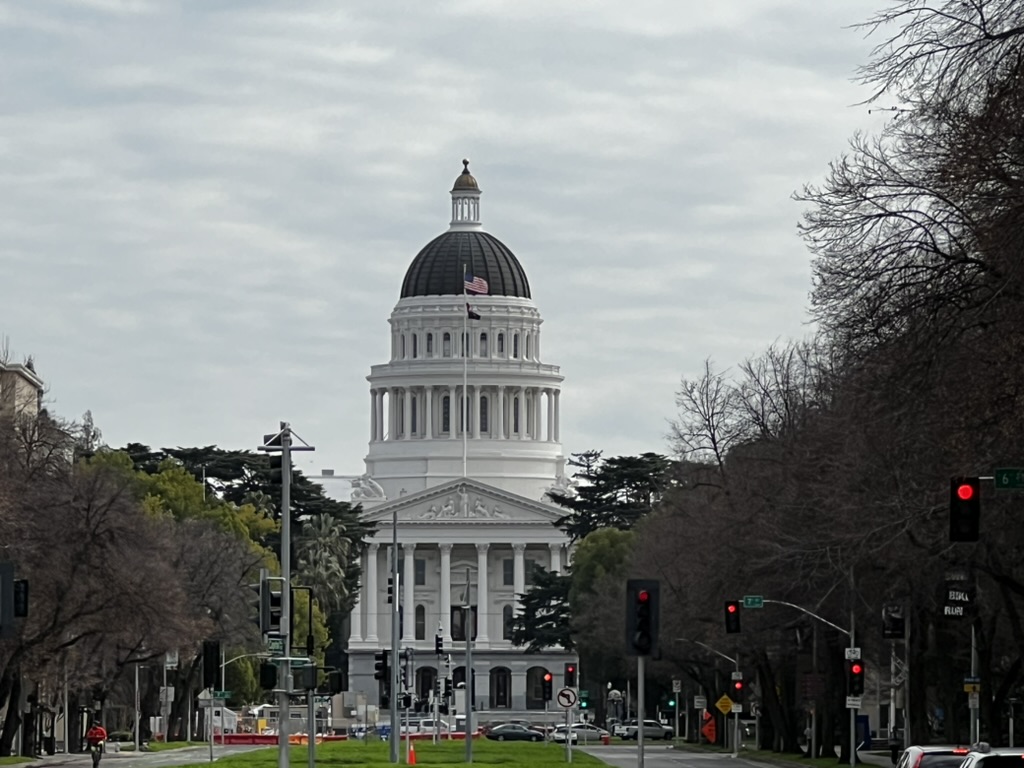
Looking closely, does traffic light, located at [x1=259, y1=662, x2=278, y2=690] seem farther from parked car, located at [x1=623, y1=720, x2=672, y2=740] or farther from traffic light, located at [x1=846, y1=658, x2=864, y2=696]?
parked car, located at [x1=623, y1=720, x2=672, y2=740]

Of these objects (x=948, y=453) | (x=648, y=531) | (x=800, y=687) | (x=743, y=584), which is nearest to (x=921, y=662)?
(x=743, y=584)

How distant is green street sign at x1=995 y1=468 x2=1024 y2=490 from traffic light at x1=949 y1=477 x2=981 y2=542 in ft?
2.23

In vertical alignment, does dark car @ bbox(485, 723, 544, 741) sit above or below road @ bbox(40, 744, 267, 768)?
above

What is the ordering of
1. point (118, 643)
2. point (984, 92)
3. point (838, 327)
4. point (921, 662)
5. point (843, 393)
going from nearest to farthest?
point (984, 92) < point (838, 327) < point (843, 393) < point (921, 662) < point (118, 643)

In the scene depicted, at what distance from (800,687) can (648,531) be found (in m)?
31.1

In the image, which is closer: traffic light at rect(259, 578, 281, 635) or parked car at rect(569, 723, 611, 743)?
traffic light at rect(259, 578, 281, 635)

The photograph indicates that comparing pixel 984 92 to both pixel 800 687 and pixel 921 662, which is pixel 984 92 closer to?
pixel 921 662

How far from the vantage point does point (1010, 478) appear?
3403 cm

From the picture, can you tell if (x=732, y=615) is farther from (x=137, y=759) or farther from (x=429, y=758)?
(x=137, y=759)

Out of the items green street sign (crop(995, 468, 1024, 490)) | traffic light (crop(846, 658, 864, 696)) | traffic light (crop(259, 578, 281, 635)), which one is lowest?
traffic light (crop(846, 658, 864, 696))

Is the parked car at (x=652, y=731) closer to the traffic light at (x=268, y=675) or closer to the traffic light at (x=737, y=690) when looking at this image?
the traffic light at (x=737, y=690)

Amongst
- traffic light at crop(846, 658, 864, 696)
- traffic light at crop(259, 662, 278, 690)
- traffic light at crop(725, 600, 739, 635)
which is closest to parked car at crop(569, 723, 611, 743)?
traffic light at crop(846, 658, 864, 696)

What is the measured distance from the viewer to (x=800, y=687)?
86.0 metres

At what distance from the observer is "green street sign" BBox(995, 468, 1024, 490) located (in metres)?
34.0
